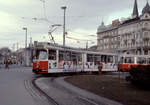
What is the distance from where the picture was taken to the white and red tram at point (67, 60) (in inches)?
802

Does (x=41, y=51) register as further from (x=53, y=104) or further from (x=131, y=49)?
(x=131, y=49)

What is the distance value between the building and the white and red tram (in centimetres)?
2075

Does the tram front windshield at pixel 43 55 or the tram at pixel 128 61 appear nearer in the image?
the tram front windshield at pixel 43 55

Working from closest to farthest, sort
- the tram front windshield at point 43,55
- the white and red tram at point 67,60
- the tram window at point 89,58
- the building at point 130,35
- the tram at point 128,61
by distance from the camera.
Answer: the white and red tram at point 67,60 → the tram front windshield at point 43,55 → the tram window at point 89,58 → the tram at point 128,61 → the building at point 130,35

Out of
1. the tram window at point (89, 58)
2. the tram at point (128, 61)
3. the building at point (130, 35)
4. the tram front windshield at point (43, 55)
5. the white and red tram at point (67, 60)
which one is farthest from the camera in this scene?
the building at point (130, 35)

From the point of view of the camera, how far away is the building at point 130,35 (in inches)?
2336

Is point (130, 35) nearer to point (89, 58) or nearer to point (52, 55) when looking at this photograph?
point (89, 58)

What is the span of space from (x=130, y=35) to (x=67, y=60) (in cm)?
4958

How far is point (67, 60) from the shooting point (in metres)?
22.1

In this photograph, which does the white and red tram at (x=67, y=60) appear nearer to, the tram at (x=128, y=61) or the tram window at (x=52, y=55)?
the tram window at (x=52, y=55)

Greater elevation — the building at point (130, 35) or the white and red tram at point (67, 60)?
the building at point (130, 35)

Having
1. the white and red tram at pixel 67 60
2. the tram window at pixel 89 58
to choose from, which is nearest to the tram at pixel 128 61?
the white and red tram at pixel 67 60

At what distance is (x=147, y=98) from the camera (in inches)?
358

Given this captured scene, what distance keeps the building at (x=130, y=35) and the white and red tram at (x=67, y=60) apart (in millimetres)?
20754
